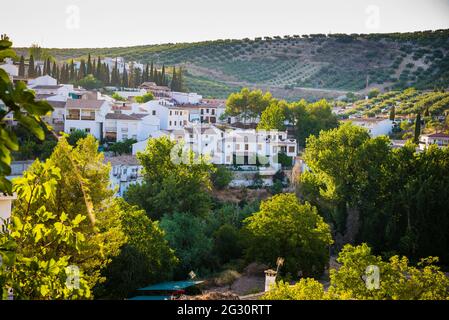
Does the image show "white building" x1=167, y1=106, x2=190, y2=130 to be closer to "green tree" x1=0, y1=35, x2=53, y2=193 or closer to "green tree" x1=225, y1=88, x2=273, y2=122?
"green tree" x1=225, y1=88, x2=273, y2=122

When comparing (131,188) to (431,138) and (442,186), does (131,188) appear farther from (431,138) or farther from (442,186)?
(431,138)

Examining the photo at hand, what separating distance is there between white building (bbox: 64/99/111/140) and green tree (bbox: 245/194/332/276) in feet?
34.7

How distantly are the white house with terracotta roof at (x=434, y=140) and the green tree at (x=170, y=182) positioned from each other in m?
9.31

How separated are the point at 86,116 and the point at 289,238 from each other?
1205cm

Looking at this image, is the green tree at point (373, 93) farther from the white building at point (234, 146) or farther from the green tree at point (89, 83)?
the white building at point (234, 146)

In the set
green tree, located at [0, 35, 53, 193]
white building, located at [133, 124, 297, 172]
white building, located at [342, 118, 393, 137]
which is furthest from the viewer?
A: white building, located at [342, 118, 393, 137]

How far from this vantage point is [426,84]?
42.9 m

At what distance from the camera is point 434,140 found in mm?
25656

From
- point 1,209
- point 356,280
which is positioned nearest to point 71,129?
point 356,280

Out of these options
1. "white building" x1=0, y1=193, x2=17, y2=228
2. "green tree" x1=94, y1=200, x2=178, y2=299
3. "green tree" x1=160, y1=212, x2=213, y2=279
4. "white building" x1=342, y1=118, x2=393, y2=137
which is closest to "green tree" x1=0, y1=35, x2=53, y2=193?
"white building" x1=0, y1=193, x2=17, y2=228

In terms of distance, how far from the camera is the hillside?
48125mm

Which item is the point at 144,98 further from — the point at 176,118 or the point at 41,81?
the point at 41,81

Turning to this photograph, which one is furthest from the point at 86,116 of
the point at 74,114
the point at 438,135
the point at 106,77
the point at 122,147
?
the point at 106,77
